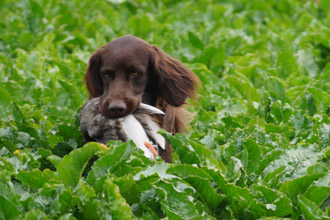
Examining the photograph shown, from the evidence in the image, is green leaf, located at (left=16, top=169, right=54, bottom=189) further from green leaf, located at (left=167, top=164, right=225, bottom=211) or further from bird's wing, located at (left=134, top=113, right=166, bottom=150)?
bird's wing, located at (left=134, top=113, right=166, bottom=150)

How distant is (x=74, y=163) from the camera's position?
4.02 m

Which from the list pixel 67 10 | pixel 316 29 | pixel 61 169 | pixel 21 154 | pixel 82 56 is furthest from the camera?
pixel 67 10

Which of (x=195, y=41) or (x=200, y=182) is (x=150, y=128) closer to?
(x=200, y=182)

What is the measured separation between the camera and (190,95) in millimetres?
5402

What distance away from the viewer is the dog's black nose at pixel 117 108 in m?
4.70

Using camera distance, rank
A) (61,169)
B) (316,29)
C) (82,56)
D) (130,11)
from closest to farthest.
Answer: (61,169) → (82,56) → (316,29) → (130,11)

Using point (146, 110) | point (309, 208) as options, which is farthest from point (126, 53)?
point (309, 208)

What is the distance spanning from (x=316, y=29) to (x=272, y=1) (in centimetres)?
240

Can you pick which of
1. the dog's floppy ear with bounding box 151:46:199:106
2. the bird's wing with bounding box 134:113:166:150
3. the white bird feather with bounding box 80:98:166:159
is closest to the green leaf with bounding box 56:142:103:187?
the white bird feather with bounding box 80:98:166:159

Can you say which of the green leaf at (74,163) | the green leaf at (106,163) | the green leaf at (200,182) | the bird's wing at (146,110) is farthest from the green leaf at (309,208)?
the bird's wing at (146,110)

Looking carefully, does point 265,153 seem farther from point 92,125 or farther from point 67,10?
point 67,10

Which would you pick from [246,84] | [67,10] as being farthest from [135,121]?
[67,10]

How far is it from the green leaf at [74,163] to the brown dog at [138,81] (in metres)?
0.74

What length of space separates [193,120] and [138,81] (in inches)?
43.8
